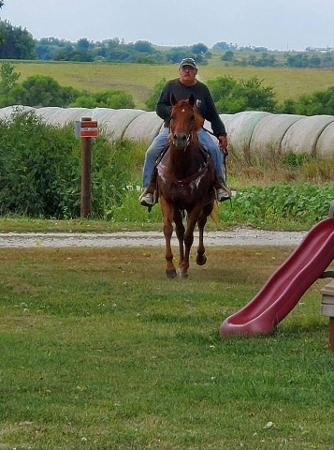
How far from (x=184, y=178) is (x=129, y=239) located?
453 centimetres

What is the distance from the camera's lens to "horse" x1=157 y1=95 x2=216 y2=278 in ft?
46.9

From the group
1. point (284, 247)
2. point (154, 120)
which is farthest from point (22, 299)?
point (154, 120)

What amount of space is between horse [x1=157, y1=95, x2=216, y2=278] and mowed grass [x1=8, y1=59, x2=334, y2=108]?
47.4 metres

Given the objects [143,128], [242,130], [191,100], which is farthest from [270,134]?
[191,100]

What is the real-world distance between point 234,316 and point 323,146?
928 inches

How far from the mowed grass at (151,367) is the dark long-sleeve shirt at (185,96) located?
1846mm

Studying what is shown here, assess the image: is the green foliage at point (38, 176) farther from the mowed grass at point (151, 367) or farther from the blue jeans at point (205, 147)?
the mowed grass at point (151, 367)

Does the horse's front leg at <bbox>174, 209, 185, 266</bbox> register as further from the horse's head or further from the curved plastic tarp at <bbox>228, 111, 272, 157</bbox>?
the curved plastic tarp at <bbox>228, 111, 272, 157</bbox>

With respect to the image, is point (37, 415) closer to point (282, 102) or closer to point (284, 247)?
point (284, 247)

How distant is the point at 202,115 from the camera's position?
15438mm

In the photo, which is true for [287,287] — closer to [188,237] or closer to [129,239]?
[188,237]

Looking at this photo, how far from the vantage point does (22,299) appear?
13.4m

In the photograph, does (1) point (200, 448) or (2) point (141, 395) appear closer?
(1) point (200, 448)

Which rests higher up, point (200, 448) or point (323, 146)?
point (200, 448)
